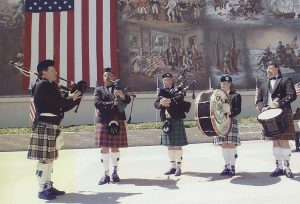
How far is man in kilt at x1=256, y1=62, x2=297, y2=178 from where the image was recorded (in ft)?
20.1

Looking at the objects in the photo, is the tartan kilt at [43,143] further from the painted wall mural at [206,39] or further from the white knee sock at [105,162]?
the painted wall mural at [206,39]

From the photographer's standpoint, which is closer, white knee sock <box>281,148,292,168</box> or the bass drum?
the bass drum

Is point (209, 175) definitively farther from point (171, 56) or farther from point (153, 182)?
point (171, 56)

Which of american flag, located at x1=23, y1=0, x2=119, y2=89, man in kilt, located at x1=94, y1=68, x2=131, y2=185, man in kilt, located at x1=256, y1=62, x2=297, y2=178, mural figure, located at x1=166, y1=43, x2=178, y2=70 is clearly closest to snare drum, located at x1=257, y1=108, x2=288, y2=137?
man in kilt, located at x1=256, y1=62, x2=297, y2=178

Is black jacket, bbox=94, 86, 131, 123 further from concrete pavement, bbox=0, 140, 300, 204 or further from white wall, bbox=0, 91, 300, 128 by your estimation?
white wall, bbox=0, 91, 300, 128

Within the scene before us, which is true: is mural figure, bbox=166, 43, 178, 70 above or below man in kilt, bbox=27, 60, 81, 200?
above

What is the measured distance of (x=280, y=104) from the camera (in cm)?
606

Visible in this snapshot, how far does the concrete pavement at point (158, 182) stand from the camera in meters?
5.03

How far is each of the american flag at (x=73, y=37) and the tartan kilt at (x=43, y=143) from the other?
9.36 metres

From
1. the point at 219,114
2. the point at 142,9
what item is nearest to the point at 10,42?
the point at 142,9

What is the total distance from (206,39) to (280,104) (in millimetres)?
10078

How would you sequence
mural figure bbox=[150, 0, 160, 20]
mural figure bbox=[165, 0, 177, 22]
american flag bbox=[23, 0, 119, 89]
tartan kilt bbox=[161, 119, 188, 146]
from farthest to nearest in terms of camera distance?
mural figure bbox=[165, 0, 177, 22]
mural figure bbox=[150, 0, 160, 20]
american flag bbox=[23, 0, 119, 89]
tartan kilt bbox=[161, 119, 188, 146]

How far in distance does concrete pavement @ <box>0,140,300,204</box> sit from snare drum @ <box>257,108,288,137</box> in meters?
0.76

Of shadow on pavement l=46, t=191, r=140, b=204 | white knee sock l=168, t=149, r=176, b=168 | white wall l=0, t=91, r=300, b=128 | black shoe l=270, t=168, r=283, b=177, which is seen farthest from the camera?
white wall l=0, t=91, r=300, b=128
